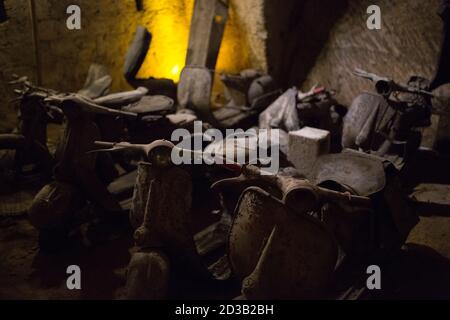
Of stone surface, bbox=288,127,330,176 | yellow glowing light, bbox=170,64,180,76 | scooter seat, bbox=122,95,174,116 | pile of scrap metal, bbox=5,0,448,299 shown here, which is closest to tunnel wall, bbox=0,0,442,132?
yellow glowing light, bbox=170,64,180,76

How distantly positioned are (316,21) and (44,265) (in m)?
5.62

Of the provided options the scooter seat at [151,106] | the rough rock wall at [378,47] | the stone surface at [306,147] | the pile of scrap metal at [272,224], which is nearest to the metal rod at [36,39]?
the scooter seat at [151,106]

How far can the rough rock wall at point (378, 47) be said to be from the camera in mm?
6016

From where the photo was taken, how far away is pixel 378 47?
655 centimetres

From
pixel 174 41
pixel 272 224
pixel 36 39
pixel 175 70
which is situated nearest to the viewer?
pixel 272 224

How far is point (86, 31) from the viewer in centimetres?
699

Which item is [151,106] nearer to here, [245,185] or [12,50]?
[245,185]

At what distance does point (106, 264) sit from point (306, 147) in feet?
8.38

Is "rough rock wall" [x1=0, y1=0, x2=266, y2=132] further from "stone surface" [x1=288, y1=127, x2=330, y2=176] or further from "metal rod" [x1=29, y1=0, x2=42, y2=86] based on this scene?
"stone surface" [x1=288, y1=127, x2=330, y2=176]

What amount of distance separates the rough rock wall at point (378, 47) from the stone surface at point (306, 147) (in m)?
2.14

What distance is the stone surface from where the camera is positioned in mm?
4977

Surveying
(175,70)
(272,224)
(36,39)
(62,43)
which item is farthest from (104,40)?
(272,224)
